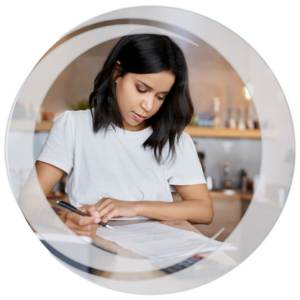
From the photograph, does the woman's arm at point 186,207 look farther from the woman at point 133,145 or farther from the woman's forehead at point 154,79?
the woman's forehead at point 154,79

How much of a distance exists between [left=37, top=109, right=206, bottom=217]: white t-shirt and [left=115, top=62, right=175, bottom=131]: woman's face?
0.28ft

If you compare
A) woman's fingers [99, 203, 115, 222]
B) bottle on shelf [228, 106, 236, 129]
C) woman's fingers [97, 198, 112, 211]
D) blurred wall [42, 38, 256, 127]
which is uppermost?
blurred wall [42, 38, 256, 127]

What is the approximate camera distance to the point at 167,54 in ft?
1.98

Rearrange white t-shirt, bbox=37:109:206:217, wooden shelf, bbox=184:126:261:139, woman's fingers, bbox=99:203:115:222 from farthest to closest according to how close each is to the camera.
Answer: wooden shelf, bbox=184:126:261:139 → white t-shirt, bbox=37:109:206:217 → woman's fingers, bbox=99:203:115:222

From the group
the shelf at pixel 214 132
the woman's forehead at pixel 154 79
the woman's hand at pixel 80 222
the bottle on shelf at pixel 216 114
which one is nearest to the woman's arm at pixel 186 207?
the woman's hand at pixel 80 222

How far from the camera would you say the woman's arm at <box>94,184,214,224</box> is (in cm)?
55

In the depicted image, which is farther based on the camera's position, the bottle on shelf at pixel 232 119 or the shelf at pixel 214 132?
the bottle on shelf at pixel 232 119

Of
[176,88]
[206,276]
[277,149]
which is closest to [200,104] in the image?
[176,88]

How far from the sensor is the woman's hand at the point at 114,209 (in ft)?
1.75

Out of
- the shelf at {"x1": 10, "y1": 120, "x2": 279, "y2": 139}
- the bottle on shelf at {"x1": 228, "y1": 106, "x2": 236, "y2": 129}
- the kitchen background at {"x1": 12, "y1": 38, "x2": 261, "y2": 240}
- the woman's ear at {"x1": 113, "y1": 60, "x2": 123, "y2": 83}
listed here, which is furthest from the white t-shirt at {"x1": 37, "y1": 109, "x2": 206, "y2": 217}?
the bottle on shelf at {"x1": 228, "y1": 106, "x2": 236, "y2": 129}

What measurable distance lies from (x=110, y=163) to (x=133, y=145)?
7 cm

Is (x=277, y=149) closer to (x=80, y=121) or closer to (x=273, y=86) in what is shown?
(x=273, y=86)

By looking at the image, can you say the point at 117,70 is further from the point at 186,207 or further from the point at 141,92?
the point at 186,207

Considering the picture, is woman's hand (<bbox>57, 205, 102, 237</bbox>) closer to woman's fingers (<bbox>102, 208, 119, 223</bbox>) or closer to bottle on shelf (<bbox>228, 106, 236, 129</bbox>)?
woman's fingers (<bbox>102, 208, 119, 223</bbox>)
